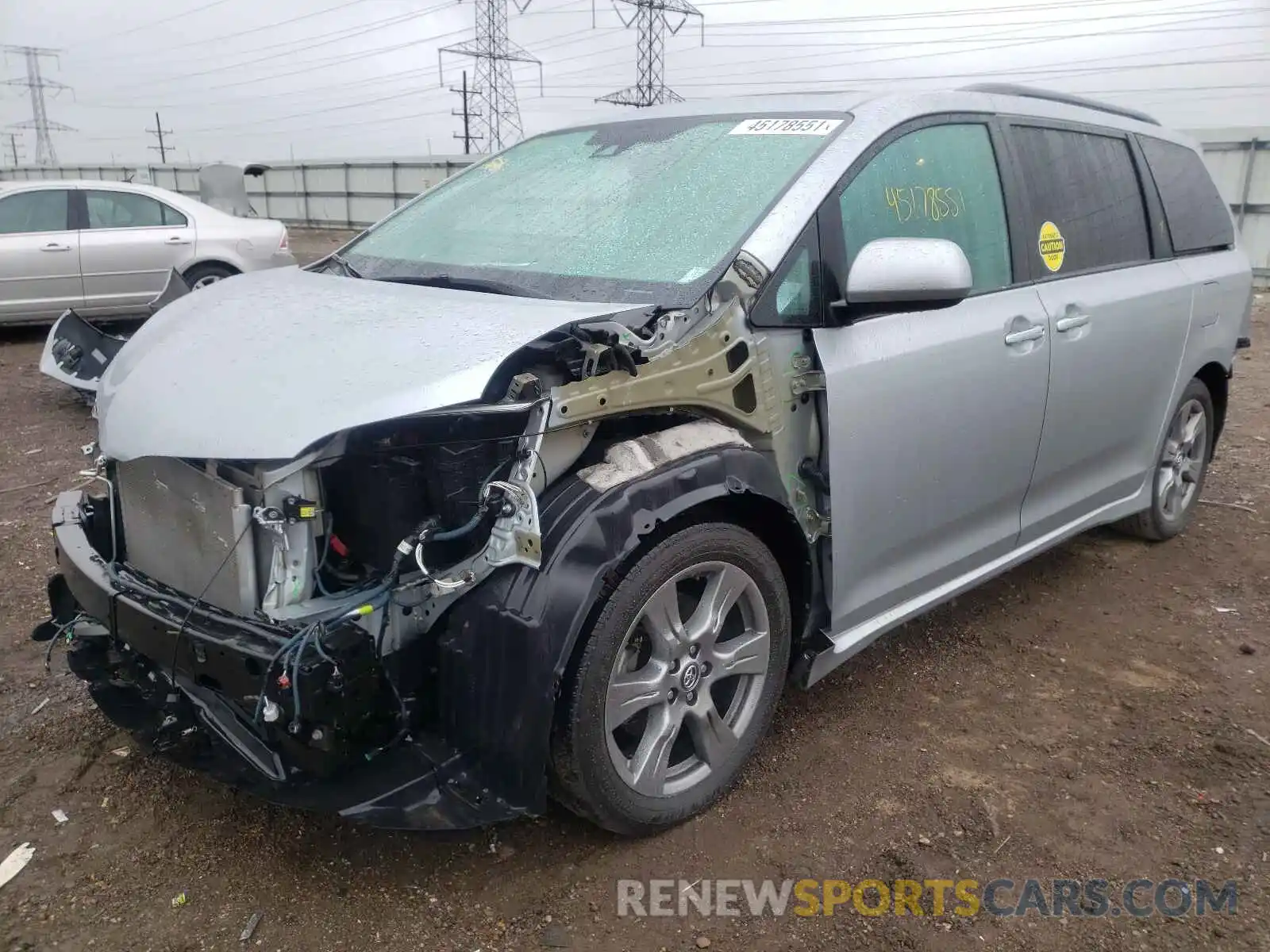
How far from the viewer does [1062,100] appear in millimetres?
3744

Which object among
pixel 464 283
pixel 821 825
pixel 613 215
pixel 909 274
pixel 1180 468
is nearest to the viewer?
pixel 909 274

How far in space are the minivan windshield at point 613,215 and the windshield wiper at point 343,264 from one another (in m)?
0.02

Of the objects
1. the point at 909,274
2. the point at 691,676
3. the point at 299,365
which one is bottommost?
the point at 691,676

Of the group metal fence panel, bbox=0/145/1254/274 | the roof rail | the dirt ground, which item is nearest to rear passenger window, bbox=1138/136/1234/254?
the roof rail

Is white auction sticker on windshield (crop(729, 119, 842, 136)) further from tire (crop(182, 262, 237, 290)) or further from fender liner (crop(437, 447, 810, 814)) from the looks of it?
tire (crop(182, 262, 237, 290))

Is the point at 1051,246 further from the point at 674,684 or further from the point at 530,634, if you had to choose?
the point at 530,634

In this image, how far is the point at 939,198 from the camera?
2992 millimetres

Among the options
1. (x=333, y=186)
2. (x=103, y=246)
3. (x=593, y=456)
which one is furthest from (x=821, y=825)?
(x=333, y=186)

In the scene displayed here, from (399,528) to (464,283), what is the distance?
850 millimetres

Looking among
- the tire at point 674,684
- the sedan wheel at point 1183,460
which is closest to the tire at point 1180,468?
the sedan wheel at point 1183,460

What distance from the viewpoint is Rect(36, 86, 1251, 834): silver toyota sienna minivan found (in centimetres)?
207

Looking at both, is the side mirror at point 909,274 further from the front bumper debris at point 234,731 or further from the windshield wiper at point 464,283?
the front bumper debris at point 234,731

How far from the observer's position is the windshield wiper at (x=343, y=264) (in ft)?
10.2

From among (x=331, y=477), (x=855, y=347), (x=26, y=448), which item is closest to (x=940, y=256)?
(x=855, y=347)
